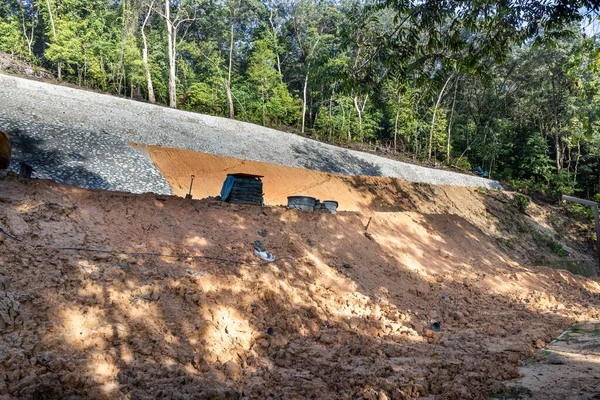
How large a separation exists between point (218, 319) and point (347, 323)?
1.78 metres

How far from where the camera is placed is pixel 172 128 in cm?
1492

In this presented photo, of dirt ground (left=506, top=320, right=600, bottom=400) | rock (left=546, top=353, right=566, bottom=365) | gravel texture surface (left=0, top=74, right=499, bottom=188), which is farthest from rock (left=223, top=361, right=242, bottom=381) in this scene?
gravel texture surface (left=0, top=74, right=499, bottom=188)

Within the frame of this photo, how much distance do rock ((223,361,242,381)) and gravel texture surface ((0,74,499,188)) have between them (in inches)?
433

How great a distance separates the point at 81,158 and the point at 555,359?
36.2 ft

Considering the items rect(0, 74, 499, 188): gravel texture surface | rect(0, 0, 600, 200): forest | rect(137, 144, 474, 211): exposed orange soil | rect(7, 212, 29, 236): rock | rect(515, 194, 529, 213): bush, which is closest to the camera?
rect(7, 212, 29, 236): rock

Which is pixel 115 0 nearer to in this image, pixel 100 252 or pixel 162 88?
pixel 162 88

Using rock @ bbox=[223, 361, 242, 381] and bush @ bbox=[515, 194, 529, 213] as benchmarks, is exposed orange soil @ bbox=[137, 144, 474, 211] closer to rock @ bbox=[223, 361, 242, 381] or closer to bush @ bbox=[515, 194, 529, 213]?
bush @ bbox=[515, 194, 529, 213]

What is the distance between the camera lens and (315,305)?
16.7ft

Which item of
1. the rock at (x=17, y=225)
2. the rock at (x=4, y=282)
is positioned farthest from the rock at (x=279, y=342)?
the rock at (x=17, y=225)

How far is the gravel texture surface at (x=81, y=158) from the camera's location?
9.42 meters

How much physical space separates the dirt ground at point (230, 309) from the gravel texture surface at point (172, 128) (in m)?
7.74

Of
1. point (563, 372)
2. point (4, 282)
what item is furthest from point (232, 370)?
point (563, 372)

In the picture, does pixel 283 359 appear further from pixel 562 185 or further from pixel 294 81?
pixel 294 81

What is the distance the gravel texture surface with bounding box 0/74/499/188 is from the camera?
12.3 meters
